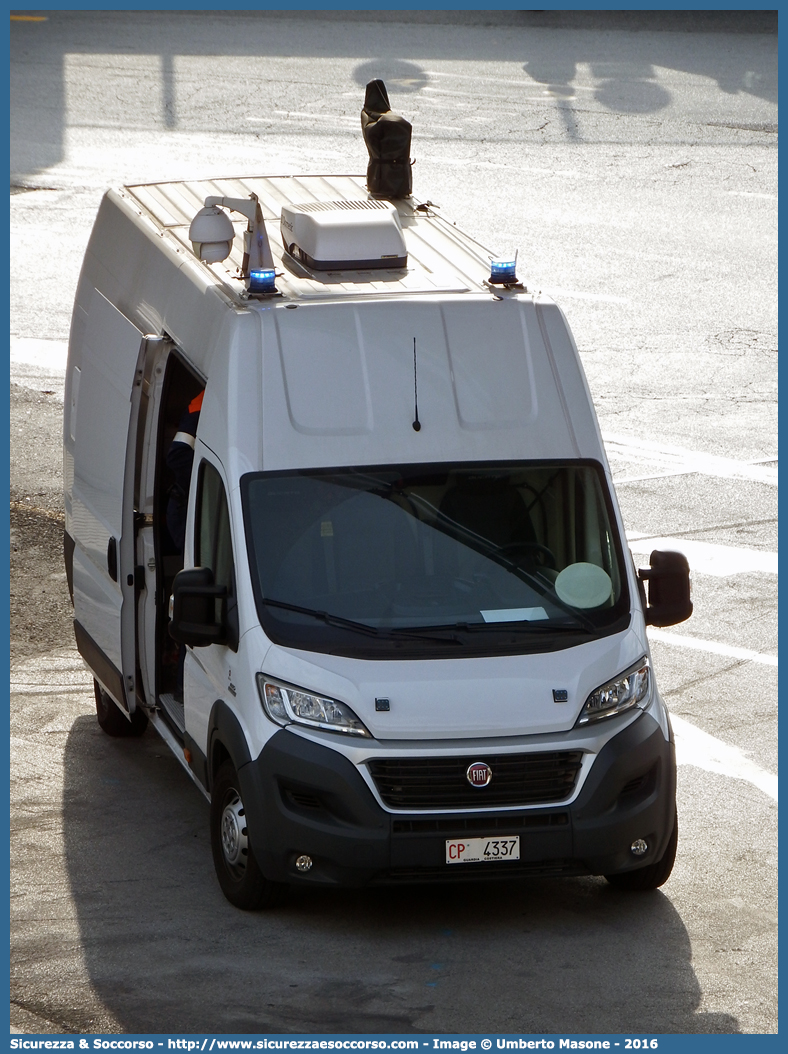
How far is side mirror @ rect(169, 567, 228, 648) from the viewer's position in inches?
299

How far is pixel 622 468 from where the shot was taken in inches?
601

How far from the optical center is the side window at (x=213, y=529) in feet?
25.7

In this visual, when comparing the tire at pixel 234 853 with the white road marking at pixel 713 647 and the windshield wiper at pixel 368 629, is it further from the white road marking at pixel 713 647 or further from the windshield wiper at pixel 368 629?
the white road marking at pixel 713 647

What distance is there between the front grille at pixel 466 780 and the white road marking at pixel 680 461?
7840 mm

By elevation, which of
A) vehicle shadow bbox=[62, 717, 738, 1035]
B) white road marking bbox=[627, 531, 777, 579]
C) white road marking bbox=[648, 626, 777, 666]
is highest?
white road marking bbox=[627, 531, 777, 579]

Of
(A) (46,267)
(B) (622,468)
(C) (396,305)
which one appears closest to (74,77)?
(A) (46,267)

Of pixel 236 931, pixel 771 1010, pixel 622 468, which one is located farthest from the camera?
pixel 622 468

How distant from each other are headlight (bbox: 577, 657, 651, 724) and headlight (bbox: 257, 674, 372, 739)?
1022 millimetres

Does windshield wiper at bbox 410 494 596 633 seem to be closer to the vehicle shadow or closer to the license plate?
the license plate

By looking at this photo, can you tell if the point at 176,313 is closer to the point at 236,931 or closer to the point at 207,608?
the point at 207,608

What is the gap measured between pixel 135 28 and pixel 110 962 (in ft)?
90.2

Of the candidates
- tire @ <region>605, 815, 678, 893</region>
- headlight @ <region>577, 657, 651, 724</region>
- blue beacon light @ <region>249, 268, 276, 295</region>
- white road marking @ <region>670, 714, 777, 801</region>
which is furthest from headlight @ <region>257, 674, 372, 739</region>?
white road marking @ <region>670, 714, 777, 801</region>

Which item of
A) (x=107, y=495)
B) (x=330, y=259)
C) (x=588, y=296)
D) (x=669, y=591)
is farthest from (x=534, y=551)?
(x=588, y=296)

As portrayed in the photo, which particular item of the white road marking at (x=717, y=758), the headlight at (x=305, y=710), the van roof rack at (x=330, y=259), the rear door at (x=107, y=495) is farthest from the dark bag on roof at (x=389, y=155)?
the headlight at (x=305, y=710)
